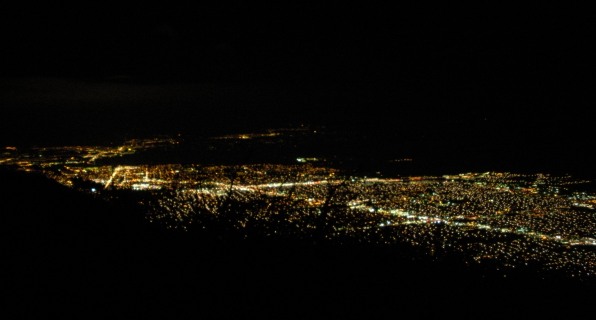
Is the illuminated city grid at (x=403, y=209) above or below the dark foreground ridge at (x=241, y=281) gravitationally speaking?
below

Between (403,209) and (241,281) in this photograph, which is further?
(403,209)

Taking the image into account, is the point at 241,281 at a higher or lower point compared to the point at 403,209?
higher

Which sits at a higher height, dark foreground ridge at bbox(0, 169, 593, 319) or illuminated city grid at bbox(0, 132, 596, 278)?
dark foreground ridge at bbox(0, 169, 593, 319)

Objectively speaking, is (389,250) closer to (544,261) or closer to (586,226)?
(544,261)

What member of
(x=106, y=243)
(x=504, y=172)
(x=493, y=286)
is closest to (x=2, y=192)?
(x=106, y=243)

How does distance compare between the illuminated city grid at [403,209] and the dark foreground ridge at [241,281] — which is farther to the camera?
the illuminated city grid at [403,209]
